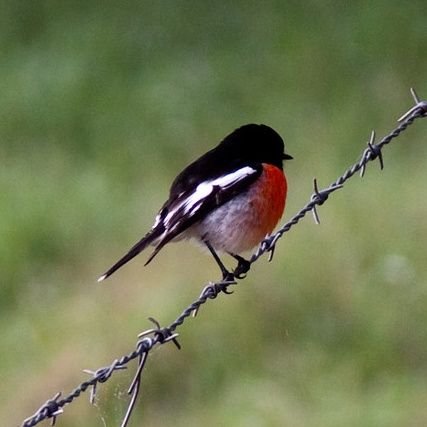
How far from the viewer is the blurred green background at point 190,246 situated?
295 inches

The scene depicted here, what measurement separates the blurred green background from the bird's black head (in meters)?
1.33

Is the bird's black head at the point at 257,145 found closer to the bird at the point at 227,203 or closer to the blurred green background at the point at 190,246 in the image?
the bird at the point at 227,203

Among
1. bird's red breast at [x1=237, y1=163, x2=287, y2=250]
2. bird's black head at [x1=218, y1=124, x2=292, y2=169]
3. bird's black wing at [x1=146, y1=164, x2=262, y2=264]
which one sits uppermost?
bird's black head at [x1=218, y1=124, x2=292, y2=169]

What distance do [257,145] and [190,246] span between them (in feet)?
8.04

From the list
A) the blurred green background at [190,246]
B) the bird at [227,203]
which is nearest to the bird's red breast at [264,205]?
the bird at [227,203]

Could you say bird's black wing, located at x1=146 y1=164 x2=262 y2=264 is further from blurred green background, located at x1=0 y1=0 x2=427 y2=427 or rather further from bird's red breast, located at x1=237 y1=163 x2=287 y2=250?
blurred green background, located at x1=0 y1=0 x2=427 y2=427

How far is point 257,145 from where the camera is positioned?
252 inches

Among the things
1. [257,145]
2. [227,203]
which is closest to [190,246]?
[257,145]

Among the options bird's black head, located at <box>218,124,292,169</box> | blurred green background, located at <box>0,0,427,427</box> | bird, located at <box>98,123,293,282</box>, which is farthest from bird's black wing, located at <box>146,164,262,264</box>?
blurred green background, located at <box>0,0,427,427</box>

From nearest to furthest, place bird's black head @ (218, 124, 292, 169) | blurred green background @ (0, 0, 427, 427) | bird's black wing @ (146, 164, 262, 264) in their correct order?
bird's black wing @ (146, 164, 262, 264) → bird's black head @ (218, 124, 292, 169) → blurred green background @ (0, 0, 427, 427)

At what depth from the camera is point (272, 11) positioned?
13.1 m

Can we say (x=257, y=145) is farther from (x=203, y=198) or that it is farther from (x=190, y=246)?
(x=190, y=246)

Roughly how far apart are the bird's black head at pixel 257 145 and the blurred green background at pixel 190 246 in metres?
1.33

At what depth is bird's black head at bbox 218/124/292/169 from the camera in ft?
20.9
